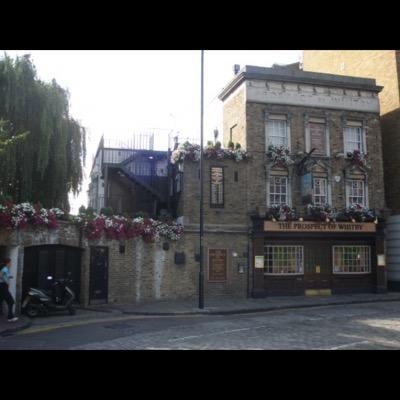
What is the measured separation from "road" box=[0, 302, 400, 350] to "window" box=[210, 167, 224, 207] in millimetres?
6530

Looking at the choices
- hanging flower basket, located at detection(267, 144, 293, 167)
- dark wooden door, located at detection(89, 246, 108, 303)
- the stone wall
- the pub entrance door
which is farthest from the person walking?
the pub entrance door

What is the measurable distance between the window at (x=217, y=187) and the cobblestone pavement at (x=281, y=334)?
6.74 meters

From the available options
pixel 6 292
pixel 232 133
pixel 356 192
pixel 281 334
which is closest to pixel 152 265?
pixel 6 292

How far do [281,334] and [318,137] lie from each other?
13.8 metres

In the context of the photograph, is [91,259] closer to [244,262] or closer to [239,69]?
[244,262]

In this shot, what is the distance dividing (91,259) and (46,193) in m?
4.05

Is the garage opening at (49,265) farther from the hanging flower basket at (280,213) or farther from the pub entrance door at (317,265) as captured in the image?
the pub entrance door at (317,265)

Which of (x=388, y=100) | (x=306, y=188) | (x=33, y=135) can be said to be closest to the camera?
(x=33, y=135)

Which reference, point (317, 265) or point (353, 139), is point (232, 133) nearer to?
point (353, 139)

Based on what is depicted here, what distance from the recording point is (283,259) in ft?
71.3

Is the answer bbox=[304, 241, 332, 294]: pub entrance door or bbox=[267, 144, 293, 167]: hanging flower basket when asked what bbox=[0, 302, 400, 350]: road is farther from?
bbox=[267, 144, 293, 167]: hanging flower basket

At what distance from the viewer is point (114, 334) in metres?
11.5

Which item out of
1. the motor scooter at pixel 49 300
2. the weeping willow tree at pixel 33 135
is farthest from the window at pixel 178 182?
the motor scooter at pixel 49 300

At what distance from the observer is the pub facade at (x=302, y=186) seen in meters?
21.1
